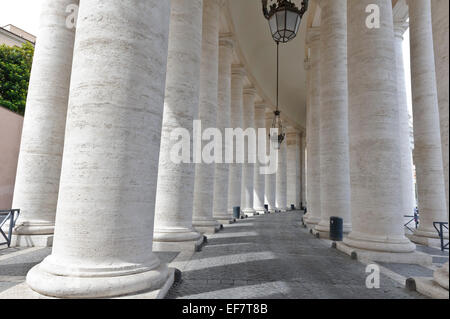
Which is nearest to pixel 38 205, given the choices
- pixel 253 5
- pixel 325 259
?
pixel 325 259

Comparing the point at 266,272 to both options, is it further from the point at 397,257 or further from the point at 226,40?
the point at 226,40

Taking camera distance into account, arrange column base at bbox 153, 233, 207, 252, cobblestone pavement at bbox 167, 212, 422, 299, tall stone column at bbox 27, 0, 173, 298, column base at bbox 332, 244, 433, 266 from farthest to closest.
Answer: column base at bbox 153, 233, 207, 252 → column base at bbox 332, 244, 433, 266 → cobblestone pavement at bbox 167, 212, 422, 299 → tall stone column at bbox 27, 0, 173, 298

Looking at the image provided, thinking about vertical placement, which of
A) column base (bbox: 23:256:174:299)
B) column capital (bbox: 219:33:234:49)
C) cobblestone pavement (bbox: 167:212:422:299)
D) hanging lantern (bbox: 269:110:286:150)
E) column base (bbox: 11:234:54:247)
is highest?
column capital (bbox: 219:33:234:49)

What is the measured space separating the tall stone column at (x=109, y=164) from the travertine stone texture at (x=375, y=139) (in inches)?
668

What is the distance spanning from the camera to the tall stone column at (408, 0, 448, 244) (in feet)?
104

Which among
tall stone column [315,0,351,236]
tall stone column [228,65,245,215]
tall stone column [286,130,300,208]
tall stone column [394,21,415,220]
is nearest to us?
tall stone column [315,0,351,236]

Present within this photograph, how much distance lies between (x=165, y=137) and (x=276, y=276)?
13.4 m

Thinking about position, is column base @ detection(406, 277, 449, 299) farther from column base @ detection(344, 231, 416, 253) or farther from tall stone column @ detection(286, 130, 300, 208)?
tall stone column @ detection(286, 130, 300, 208)

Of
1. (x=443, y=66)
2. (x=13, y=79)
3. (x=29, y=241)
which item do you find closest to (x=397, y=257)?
(x=443, y=66)

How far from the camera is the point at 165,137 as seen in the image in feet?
78.1

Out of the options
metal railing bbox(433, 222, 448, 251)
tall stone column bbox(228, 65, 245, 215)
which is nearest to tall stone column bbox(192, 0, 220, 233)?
tall stone column bbox(228, 65, 245, 215)

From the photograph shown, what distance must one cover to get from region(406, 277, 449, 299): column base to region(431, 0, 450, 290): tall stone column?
339mm

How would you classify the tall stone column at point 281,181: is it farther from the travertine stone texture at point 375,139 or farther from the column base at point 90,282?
the column base at point 90,282

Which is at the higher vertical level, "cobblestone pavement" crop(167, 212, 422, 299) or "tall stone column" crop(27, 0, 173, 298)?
"tall stone column" crop(27, 0, 173, 298)
